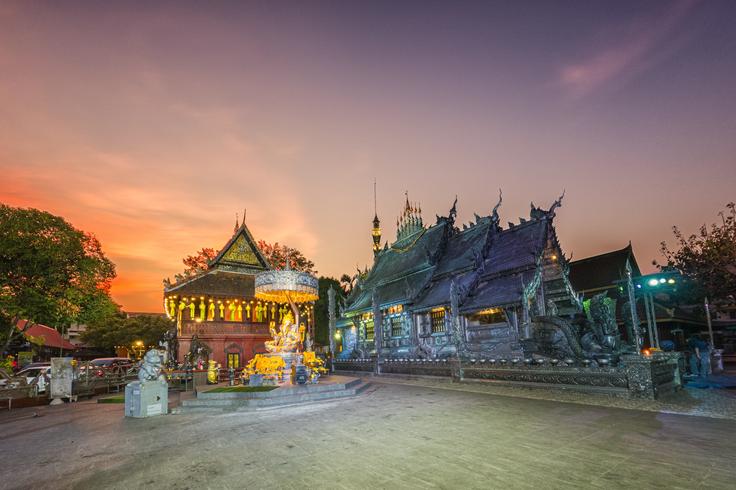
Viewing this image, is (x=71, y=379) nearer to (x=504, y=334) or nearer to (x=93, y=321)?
(x=93, y=321)

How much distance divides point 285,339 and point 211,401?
14.2ft

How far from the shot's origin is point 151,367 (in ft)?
37.2

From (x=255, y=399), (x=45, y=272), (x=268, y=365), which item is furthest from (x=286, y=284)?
(x=45, y=272)

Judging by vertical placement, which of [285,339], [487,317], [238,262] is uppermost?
[238,262]

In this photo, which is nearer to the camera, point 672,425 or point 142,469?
point 142,469

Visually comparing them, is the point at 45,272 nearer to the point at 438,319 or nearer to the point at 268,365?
the point at 268,365

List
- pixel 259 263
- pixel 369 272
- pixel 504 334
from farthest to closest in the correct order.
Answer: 1. pixel 369 272
2. pixel 259 263
3. pixel 504 334

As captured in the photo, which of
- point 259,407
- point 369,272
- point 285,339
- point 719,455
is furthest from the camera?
point 369,272

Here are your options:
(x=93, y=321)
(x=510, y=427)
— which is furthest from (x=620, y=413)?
(x=93, y=321)

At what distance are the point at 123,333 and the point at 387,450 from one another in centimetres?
4897

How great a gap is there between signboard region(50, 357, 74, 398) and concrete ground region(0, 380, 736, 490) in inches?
253

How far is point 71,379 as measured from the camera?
16.5m

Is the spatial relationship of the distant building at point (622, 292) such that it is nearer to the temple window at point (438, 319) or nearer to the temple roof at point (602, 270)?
the temple roof at point (602, 270)

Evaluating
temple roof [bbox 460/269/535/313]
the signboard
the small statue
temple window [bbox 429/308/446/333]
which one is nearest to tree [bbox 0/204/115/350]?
the signboard
